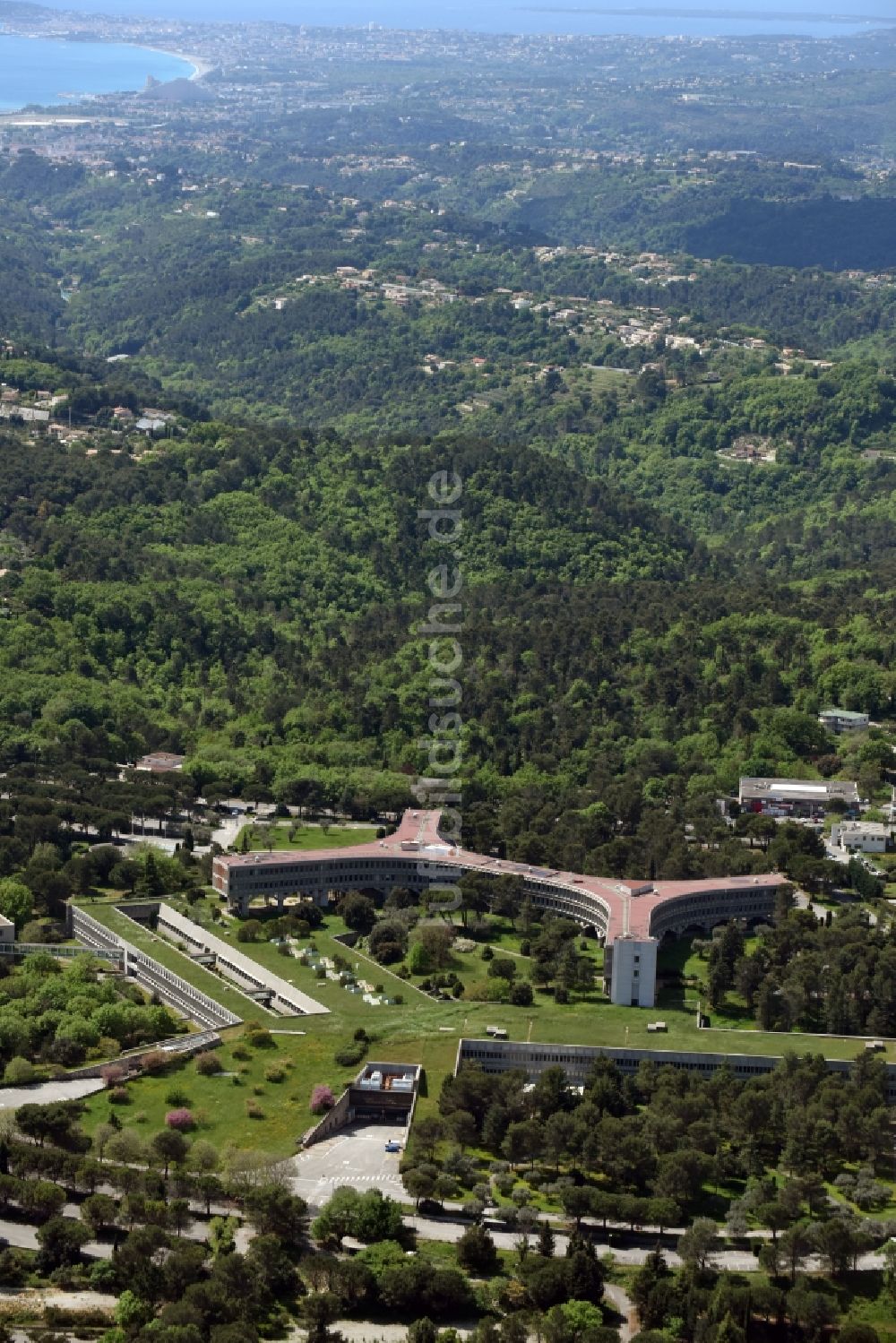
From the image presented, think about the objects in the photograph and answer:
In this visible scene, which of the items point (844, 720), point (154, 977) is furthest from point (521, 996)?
point (844, 720)

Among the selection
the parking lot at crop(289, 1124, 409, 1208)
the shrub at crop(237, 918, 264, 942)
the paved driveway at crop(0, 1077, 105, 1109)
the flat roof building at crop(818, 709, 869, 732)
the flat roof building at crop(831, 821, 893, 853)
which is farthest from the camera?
the flat roof building at crop(818, 709, 869, 732)

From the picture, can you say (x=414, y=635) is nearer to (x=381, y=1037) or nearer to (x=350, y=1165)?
(x=381, y=1037)

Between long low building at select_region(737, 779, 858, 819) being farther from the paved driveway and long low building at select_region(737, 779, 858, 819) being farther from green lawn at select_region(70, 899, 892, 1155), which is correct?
the paved driveway

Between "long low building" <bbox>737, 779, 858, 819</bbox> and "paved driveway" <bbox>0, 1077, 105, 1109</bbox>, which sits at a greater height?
"paved driveway" <bbox>0, 1077, 105, 1109</bbox>

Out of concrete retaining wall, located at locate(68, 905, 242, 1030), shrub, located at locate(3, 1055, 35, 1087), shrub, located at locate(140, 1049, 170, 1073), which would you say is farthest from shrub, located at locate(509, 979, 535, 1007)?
shrub, located at locate(3, 1055, 35, 1087)

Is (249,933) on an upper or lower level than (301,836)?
upper

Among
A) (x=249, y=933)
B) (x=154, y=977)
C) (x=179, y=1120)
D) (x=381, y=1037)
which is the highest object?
(x=179, y=1120)

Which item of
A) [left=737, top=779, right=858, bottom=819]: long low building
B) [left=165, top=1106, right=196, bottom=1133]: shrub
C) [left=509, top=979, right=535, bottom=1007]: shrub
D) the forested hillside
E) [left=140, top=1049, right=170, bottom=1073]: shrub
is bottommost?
the forested hillside
